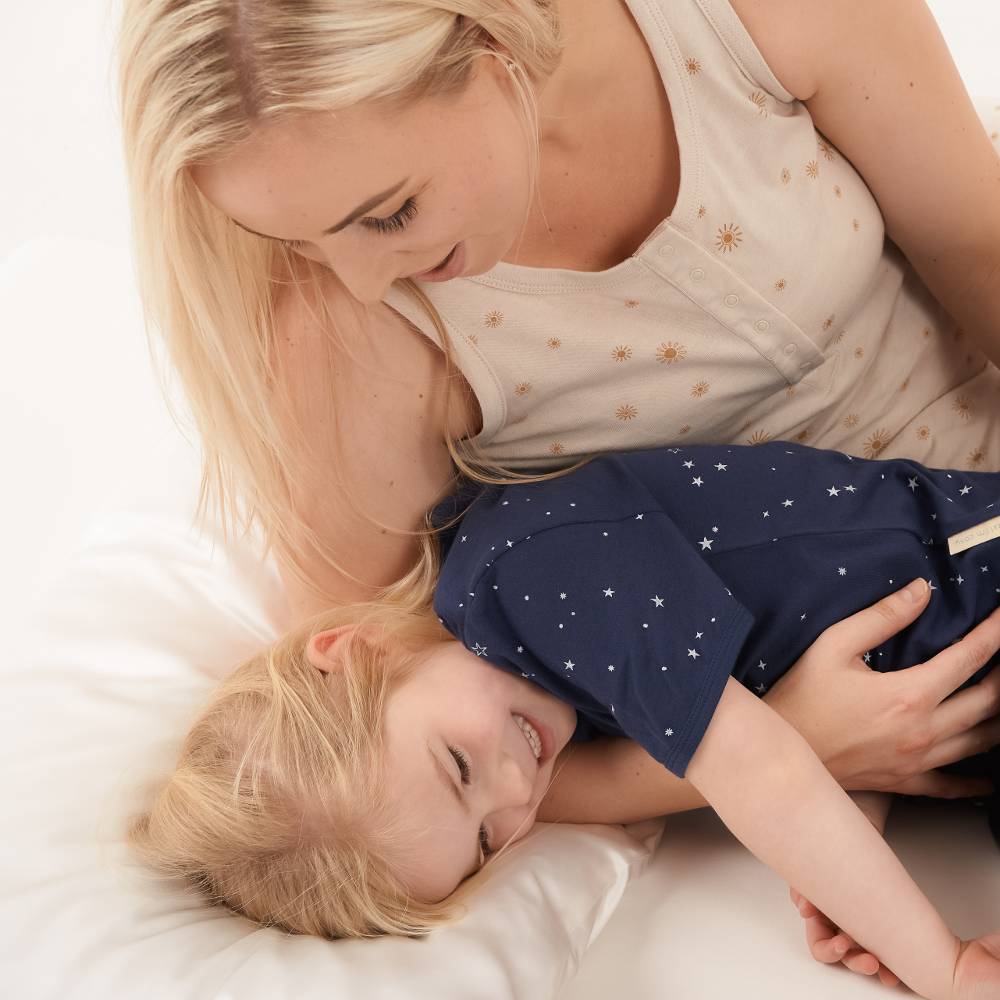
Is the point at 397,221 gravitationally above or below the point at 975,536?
above

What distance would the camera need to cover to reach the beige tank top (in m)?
1.22

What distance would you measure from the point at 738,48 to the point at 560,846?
31.4 inches

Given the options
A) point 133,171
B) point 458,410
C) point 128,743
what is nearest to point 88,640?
point 128,743

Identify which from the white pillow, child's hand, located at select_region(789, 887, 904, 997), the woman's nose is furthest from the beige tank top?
child's hand, located at select_region(789, 887, 904, 997)

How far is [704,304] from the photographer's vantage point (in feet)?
4.20

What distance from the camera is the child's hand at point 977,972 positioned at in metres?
1.00

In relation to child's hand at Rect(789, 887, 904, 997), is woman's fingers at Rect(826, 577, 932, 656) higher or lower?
higher

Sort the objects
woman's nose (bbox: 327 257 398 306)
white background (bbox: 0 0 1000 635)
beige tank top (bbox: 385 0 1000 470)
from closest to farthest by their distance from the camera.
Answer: woman's nose (bbox: 327 257 398 306), beige tank top (bbox: 385 0 1000 470), white background (bbox: 0 0 1000 635)

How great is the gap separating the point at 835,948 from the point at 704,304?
62 centimetres

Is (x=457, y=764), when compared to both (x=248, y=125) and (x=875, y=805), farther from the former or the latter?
(x=248, y=125)

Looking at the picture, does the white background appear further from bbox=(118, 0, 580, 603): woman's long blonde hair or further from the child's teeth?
the child's teeth

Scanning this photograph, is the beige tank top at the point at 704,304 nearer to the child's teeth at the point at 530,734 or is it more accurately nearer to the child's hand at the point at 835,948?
the child's teeth at the point at 530,734

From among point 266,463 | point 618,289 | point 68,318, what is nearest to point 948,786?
point 618,289

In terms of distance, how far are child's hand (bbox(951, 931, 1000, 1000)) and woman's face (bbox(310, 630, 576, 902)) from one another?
41 cm
